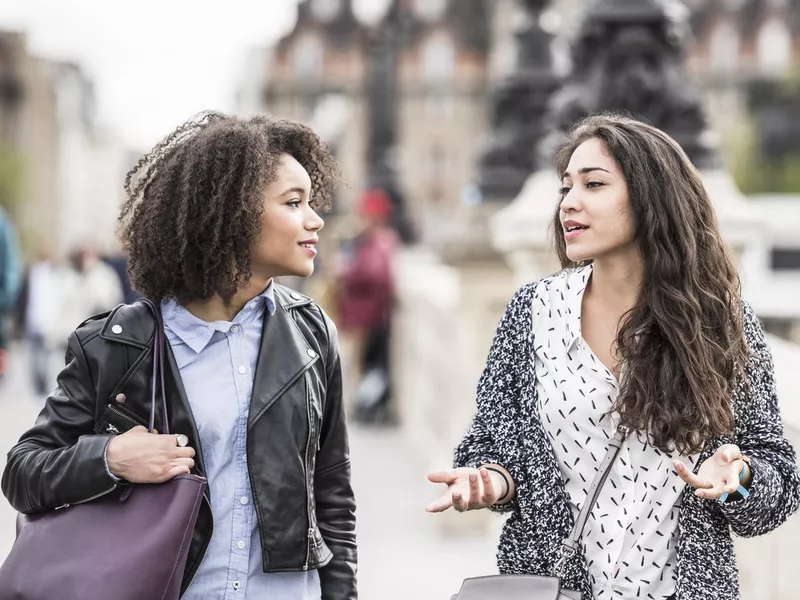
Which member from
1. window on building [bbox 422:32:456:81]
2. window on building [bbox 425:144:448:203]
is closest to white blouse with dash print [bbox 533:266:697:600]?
window on building [bbox 425:144:448:203]

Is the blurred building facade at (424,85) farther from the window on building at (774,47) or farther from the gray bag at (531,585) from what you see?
the gray bag at (531,585)

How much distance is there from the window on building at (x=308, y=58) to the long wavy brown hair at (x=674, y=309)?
97.5 m

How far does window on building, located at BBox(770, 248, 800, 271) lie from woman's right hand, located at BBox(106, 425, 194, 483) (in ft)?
31.3

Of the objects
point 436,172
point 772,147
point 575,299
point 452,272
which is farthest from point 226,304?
point 436,172

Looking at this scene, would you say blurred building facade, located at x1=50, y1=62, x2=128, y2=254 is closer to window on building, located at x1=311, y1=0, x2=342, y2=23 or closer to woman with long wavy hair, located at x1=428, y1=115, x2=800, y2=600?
window on building, located at x1=311, y1=0, x2=342, y2=23

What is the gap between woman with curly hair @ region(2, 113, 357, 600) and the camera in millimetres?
2727

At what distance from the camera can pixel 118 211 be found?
307cm

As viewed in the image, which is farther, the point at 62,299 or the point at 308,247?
the point at 62,299

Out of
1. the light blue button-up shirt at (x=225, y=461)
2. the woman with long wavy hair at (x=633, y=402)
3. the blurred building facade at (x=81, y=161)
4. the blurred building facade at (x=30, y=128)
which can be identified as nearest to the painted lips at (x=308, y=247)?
the light blue button-up shirt at (x=225, y=461)

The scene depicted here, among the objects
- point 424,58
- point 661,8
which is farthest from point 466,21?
point 661,8

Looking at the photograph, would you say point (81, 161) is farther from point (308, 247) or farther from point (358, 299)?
point (308, 247)

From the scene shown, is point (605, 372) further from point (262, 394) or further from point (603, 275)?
point (262, 394)

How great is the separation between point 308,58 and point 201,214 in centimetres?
9862

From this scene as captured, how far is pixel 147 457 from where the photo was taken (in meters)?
2.64
